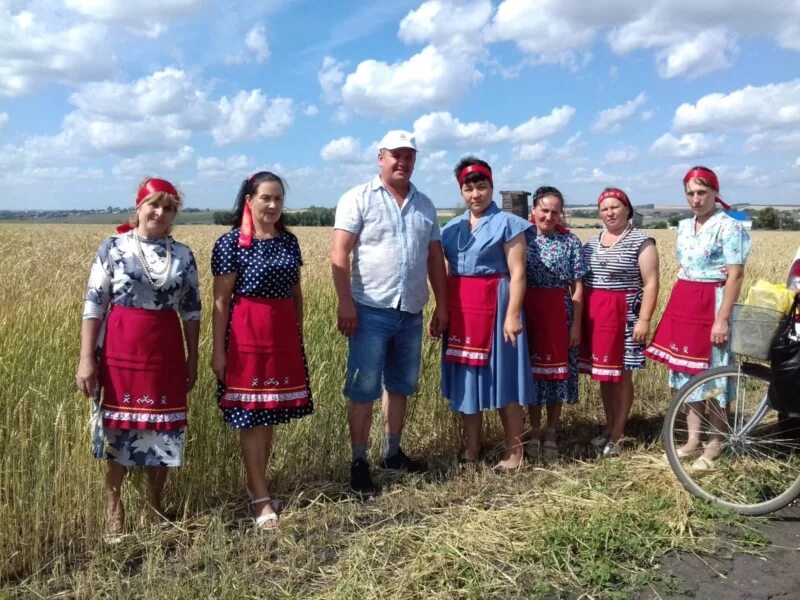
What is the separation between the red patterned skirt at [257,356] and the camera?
3.58 meters

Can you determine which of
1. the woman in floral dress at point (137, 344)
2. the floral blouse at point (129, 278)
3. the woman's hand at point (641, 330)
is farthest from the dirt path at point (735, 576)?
the floral blouse at point (129, 278)

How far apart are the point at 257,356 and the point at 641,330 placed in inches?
104

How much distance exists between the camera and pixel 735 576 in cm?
314

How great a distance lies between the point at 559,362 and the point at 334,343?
1600 millimetres

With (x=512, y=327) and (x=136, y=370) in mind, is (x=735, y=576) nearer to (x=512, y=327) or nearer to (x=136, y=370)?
(x=512, y=327)

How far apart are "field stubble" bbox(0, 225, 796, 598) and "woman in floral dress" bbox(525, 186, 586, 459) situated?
0.59 meters

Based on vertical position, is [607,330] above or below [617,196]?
below

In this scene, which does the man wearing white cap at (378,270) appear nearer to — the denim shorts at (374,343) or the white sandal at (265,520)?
the denim shorts at (374,343)

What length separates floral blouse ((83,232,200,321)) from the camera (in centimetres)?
326

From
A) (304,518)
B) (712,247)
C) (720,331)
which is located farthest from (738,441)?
(304,518)

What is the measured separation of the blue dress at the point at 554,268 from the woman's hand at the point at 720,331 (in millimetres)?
931

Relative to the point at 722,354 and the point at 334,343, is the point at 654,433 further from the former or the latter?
the point at 334,343

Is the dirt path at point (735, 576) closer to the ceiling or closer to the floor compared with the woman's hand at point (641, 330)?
closer to the floor

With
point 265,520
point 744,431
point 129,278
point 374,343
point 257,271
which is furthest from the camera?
point 374,343
